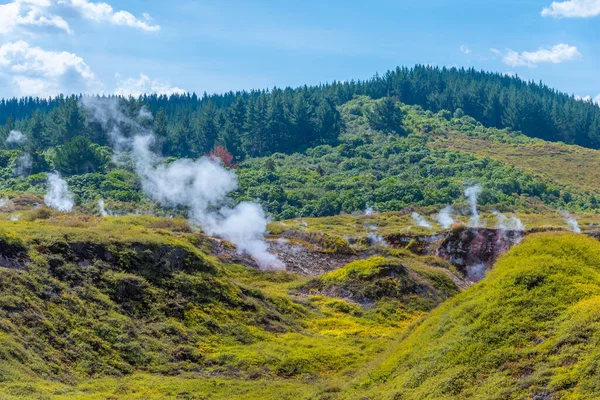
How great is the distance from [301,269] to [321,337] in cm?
1512

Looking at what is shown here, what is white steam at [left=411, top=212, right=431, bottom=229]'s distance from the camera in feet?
263

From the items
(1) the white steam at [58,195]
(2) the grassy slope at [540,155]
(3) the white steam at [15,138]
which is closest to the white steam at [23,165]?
(1) the white steam at [58,195]

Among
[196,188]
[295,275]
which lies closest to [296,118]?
[196,188]

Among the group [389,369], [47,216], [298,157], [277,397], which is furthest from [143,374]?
[298,157]

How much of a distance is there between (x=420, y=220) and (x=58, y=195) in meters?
40.6

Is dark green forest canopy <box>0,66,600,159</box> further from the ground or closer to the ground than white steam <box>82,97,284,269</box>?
further from the ground

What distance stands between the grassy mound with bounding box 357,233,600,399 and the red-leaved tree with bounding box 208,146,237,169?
305 feet

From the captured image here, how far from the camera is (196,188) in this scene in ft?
255

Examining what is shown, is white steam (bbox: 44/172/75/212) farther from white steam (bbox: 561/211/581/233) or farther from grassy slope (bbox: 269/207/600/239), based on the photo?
white steam (bbox: 561/211/581/233)

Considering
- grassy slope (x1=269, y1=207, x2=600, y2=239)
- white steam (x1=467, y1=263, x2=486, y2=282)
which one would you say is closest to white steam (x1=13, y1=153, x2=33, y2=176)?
grassy slope (x1=269, y1=207, x2=600, y2=239)

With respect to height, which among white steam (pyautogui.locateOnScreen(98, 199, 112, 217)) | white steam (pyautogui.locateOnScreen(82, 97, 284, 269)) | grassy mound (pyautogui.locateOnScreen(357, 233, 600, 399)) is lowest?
white steam (pyautogui.locateOnScreen(98, 199, 112, 217))

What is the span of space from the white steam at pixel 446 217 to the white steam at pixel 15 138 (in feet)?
235

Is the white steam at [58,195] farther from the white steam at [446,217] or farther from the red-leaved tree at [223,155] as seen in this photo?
the white steam at [446,217]

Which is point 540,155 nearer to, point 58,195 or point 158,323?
point 58,195
